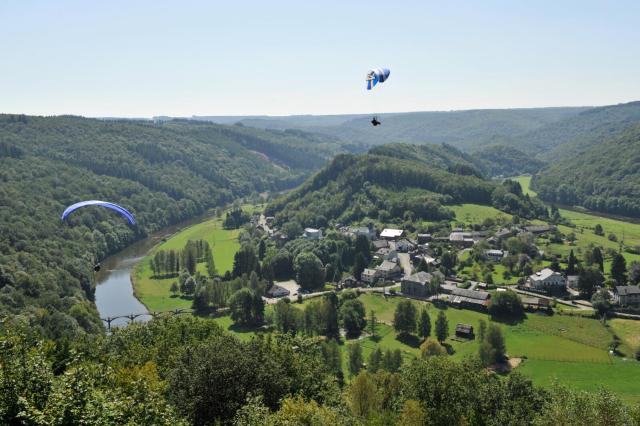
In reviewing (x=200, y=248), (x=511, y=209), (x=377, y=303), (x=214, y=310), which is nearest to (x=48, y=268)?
(x=214, y=310)

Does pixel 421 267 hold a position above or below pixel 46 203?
below

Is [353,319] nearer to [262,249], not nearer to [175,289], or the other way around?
[175,289]

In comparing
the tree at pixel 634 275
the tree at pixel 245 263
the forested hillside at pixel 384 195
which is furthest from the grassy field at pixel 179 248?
the tree at pixel 634 275

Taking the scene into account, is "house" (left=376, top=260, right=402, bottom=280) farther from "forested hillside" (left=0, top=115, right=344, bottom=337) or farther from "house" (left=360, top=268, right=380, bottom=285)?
"forested hillside" (left=0, top=115, right=344, bottom=337)

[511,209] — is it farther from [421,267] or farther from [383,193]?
[421,267]

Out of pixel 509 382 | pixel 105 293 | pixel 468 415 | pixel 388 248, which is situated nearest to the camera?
pixel 468 415

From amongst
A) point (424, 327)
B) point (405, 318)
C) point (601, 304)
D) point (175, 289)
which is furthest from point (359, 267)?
point (601, 304)

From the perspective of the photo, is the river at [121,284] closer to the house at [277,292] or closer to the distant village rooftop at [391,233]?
the house at [277,292]
